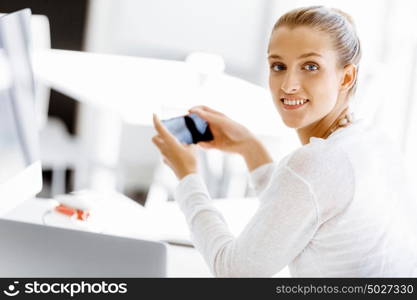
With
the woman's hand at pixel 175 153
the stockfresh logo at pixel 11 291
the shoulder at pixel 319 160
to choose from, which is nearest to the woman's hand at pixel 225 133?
the woman's hand at pixel 175 153

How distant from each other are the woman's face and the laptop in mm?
329

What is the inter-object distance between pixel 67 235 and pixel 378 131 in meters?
0.49

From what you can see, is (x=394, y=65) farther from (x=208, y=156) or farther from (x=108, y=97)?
(x=108, y=97)

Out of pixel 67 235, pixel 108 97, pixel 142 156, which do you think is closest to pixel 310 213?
pixel 67 235

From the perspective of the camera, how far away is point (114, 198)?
129 cm

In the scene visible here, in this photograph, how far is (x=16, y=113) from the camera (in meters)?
0.92

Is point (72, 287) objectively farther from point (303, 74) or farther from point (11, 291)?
point (303, 74)

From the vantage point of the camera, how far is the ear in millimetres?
939

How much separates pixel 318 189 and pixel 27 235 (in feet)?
1.30

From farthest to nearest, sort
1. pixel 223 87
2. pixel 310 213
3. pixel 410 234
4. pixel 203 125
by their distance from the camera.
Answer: pixel 223 87
pixel 203 125
pixel 410 234
pixel 310 213

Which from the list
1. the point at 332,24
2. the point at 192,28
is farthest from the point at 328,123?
the point at 192,28

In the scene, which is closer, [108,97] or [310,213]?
[310,213]

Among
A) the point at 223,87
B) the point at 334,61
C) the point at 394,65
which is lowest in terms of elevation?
the point at 334,61

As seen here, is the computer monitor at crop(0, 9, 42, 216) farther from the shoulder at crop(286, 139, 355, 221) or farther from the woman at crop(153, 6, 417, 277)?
the shoulder at crop(286, 139, 355, 221)
